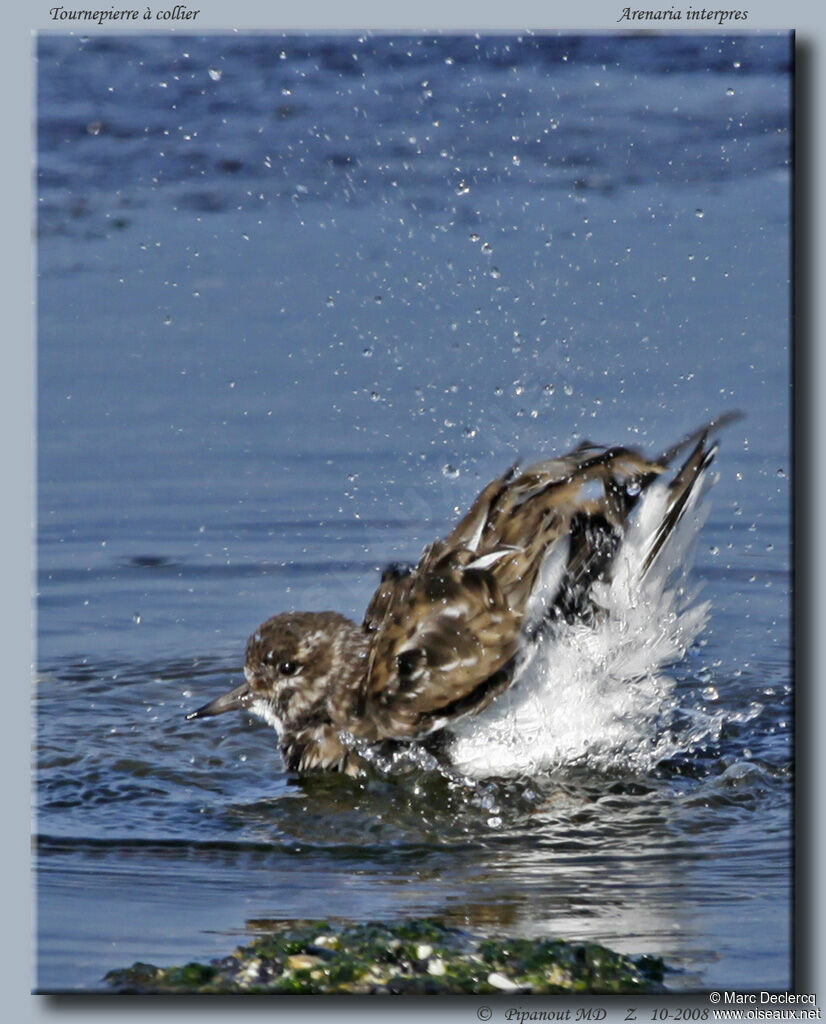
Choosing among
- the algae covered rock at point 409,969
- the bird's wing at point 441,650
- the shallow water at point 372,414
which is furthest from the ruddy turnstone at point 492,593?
the algae covered rock at point 409,969

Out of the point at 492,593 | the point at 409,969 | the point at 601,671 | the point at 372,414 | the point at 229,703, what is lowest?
the point at 409,969

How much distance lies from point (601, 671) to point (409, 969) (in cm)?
117

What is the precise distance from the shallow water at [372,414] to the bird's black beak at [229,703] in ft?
0.38

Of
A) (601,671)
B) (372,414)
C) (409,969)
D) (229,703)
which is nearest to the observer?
(409,969)

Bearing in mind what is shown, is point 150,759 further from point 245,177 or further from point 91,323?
point 245,177

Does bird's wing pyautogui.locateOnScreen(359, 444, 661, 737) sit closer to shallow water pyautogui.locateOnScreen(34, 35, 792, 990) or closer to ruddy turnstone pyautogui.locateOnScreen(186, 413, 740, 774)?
ruddy turnstone pyautogui.locateOnScreen(186, 413, 740, 774)

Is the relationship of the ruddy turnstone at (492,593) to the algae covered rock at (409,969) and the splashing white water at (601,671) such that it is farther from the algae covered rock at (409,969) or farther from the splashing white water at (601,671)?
the algae covered rock at (409,969)

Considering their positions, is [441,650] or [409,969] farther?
[441,650]

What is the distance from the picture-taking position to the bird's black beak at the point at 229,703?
5672 mm

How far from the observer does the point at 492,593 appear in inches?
207

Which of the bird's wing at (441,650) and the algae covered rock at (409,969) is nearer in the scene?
the algae covered rock at (409,969)

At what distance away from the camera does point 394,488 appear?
6.37 metres

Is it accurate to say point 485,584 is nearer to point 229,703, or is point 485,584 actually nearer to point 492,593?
point 492,593

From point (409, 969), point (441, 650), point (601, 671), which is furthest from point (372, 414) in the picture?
point (409, 969)
